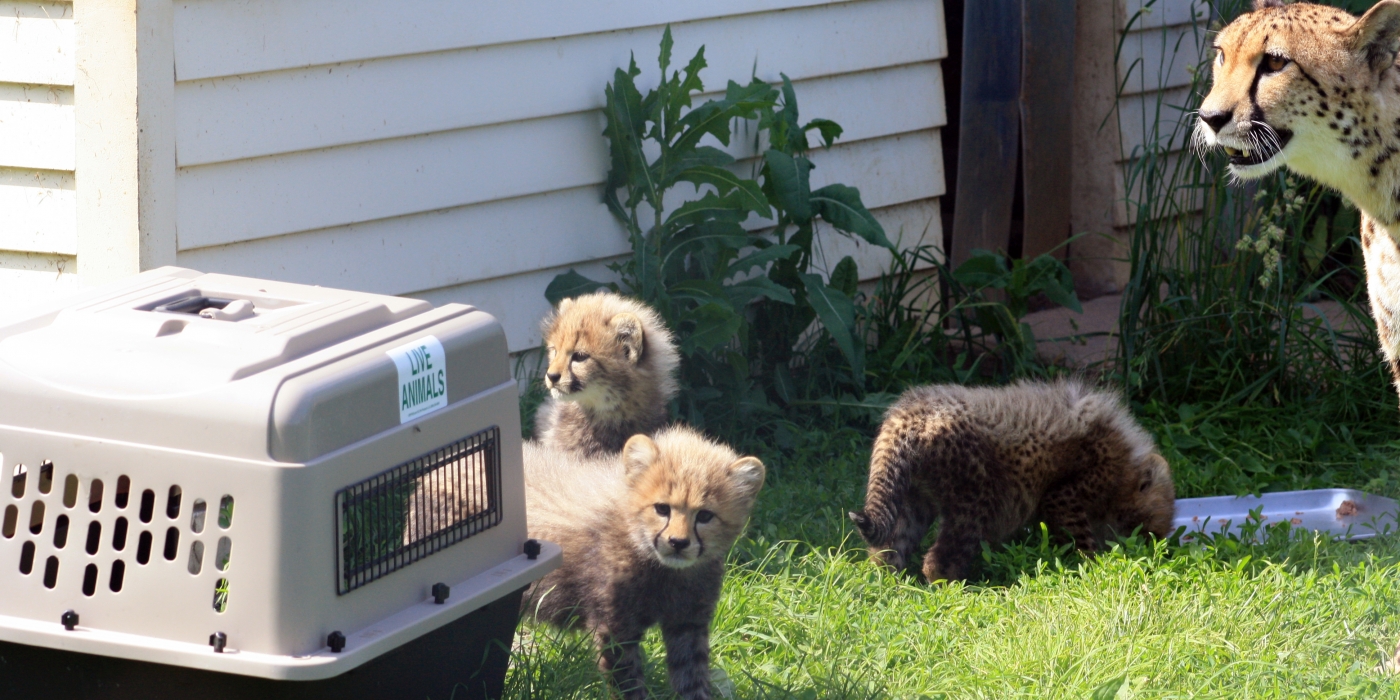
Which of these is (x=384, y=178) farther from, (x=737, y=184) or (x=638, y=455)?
(x=638, y=455)

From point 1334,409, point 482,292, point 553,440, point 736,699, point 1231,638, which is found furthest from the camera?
point 1334,409

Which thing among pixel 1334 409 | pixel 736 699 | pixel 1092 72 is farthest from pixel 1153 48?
pixel 736 699

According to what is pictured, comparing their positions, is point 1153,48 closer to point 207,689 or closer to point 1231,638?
point 1231,638

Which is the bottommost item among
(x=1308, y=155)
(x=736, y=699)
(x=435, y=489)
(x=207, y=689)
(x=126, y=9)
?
(x=736, y=699)

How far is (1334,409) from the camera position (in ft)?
19.1

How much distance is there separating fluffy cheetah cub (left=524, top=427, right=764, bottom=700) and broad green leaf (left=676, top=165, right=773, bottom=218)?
2015 mm

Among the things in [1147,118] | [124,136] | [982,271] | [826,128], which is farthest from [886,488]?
[1147,118]

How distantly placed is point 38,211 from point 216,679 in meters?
2.62

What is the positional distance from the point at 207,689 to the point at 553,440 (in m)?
2.21

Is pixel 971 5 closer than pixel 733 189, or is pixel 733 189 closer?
pixel 733 189

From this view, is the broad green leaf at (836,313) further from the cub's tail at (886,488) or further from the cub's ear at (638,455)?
the cub's ear at (638,455)

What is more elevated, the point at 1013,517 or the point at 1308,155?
the point at 1308,155

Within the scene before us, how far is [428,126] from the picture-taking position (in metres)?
5.09

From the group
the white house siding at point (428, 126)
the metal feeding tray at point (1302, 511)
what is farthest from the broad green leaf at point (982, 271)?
the metal feeding tray at point (1302, 511)
